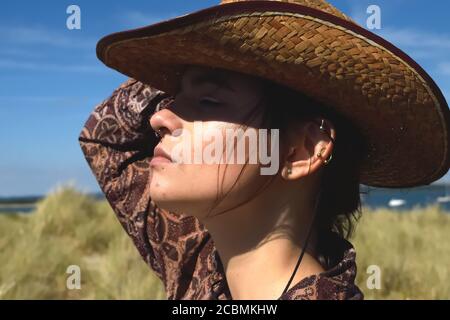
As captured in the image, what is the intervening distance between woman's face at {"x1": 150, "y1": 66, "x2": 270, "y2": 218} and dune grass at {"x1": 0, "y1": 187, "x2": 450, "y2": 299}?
4.81 m

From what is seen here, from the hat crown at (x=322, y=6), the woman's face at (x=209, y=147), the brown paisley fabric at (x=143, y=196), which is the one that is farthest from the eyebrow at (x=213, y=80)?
the brown paisley fabric at (x=143, y=196)

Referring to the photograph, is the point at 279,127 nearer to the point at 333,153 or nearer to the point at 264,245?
the point at 333,153

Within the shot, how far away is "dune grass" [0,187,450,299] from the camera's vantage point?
23.4 feet

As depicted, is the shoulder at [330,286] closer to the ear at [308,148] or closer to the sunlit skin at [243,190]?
the sunlit skin at [243,190]

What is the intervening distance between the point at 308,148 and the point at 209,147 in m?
0.31

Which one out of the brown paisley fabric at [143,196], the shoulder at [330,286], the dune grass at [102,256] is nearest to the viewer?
the shoulder at [330,286]

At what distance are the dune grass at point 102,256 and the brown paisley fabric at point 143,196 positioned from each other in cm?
415

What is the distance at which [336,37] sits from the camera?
5.51ft

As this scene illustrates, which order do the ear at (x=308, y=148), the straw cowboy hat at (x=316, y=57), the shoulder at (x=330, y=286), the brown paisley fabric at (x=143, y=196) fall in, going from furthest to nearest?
the brown paisley fabric at (x=143, y=196) < the ear at (x=308, y=148) < the shoulder at (x=330, y=286) < the straw cowboy hat at (x=316, y=57)

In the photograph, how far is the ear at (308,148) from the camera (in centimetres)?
188

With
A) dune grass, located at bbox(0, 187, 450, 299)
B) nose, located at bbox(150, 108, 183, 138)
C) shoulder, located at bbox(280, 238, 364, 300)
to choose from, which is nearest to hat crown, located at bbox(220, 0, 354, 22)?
nose, located at bbox(150, 108, 183, 138)

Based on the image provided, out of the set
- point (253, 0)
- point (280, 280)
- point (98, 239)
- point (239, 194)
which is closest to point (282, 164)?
point (239, 194)

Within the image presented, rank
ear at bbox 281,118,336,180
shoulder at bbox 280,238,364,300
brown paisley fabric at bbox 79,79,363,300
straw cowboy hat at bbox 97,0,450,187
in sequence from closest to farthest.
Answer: straw cowboy hat at bbox 97,0,450,187 → shoulder at bbox 280,238,364,300 → ear at bbox 281,118,336,180 → brown paisley fabric at bbox 79,79,363,300

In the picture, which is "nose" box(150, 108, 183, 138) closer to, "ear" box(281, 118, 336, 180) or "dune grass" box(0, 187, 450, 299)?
"ear" box(281, 118, 336, 180)
